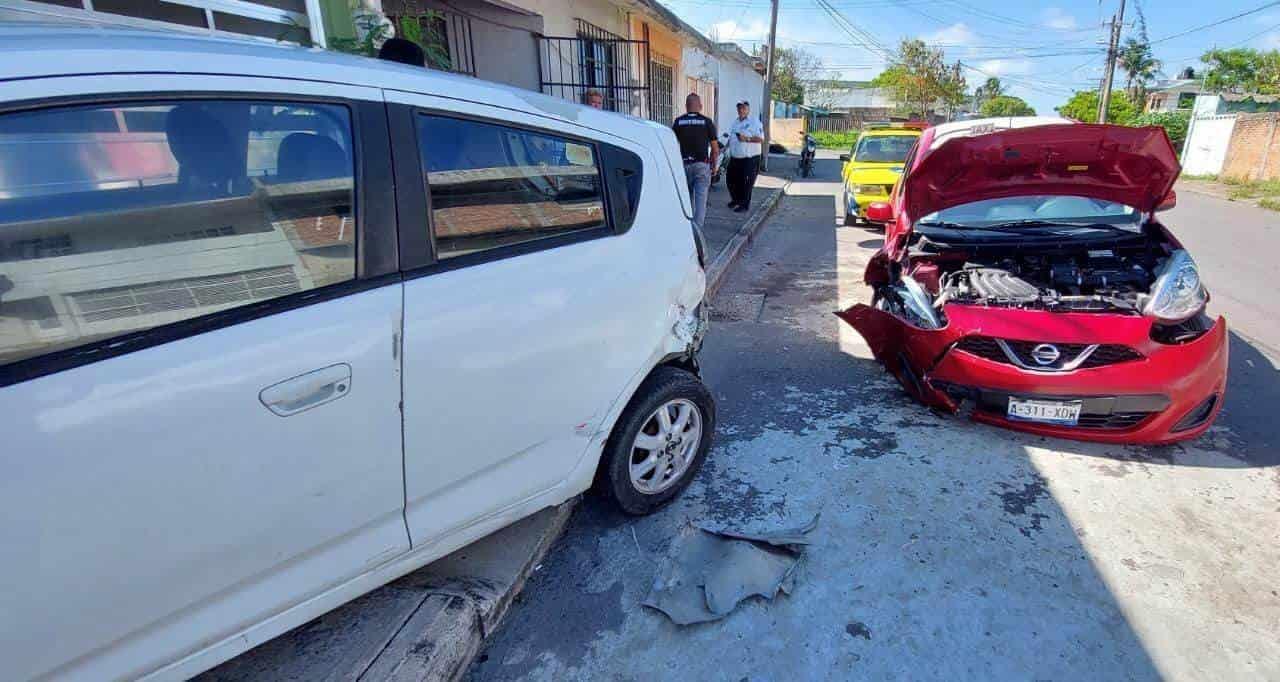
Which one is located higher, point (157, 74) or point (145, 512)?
point (157, 74)

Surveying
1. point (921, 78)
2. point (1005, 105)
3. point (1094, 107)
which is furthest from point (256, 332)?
point (1005, 105)

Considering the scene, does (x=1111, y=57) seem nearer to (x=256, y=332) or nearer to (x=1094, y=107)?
(x=1094, y=107)

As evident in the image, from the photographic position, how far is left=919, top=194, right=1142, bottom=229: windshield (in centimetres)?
430

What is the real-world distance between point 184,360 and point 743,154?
9889mm

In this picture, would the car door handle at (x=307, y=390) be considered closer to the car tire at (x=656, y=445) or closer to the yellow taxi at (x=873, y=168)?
the car tire at (x=656, y=445)

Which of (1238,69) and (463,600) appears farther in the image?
(1238,69)

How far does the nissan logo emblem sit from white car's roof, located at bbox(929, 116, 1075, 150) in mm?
1512

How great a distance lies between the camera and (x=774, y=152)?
27.9 meters

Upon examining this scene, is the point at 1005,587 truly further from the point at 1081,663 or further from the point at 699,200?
the point at 699,200

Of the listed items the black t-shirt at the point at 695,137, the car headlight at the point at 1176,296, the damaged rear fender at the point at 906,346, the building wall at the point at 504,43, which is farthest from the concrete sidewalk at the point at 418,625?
the black t-shirt at the point at 695,137

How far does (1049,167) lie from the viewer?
13.5 ft

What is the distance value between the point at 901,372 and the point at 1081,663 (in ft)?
6.76

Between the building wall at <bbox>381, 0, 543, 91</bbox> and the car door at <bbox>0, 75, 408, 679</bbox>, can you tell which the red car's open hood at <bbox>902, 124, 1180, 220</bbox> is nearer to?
the car door at <bbox>0, 75, 408, 679</bbox>

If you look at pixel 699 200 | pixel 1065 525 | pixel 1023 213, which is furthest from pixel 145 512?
pixel 699 200
